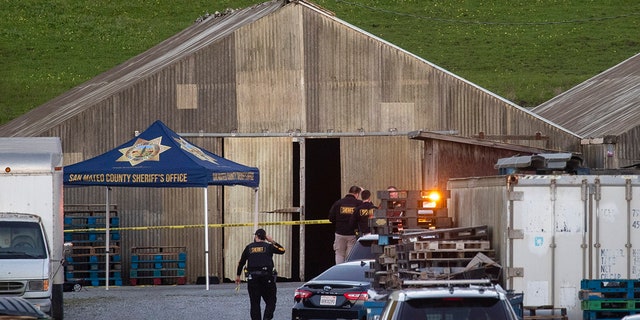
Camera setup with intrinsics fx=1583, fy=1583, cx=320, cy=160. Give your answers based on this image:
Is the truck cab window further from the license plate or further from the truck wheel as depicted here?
the license plate

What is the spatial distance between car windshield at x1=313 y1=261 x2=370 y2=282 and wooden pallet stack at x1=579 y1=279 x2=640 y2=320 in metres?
4.69

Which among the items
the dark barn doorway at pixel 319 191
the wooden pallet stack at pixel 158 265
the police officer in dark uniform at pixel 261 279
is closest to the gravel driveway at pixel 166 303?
the wooden pallet stack at pixel 158 265

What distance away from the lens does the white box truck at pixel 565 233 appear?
67.8 ft

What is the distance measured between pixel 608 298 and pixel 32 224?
955cm

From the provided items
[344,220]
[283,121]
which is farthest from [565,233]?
[283,121]

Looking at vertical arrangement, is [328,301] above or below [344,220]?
below

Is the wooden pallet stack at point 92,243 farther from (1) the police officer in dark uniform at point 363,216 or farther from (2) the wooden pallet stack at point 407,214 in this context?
(2) the wooden pallet stack at point 407,214

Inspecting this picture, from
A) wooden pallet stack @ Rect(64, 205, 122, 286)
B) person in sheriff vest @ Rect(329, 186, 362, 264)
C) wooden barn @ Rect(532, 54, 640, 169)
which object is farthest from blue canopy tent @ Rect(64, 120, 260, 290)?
wooden barn @ Rect(532, 54, 640, 169)

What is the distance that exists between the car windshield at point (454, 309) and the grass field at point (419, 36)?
48631 millimetres

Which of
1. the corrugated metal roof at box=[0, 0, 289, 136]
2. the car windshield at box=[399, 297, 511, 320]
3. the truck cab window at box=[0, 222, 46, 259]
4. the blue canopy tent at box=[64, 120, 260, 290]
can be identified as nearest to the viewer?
the car windshield at box=[399, 297, 511, 320]

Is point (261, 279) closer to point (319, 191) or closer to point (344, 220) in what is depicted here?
point (344, 220)

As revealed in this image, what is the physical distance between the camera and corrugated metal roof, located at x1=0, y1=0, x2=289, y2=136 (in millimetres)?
35156

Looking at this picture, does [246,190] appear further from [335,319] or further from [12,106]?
[12,106]

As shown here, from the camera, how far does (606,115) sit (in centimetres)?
4053
